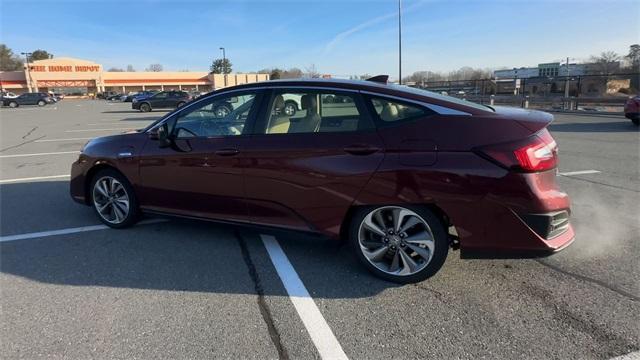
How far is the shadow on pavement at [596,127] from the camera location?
552 inches

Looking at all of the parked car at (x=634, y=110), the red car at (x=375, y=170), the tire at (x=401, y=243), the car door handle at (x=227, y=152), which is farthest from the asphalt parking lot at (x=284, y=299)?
Result: the parked car at (x=634, y=110)

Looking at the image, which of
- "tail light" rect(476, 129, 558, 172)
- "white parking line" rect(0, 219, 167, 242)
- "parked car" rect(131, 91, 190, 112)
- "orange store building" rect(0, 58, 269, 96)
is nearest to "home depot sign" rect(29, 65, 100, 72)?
"orange store building" rect(0, 58, 269, 96)

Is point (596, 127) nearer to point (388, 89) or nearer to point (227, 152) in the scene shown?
point (388, 89)

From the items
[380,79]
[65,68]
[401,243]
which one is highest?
[65,68]

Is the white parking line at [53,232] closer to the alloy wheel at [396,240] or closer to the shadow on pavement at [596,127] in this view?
the alloy wheel at [396,240]

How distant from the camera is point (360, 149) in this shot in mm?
3498

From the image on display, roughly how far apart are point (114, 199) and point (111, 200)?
0.16ft

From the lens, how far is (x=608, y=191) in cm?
631

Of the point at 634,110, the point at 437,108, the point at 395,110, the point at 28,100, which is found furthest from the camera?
the point at 28,100

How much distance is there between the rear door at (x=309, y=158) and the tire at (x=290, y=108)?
33mm

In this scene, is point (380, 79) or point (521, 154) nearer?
point (521, 154)

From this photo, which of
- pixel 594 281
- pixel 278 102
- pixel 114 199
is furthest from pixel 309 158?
pixel 114 199

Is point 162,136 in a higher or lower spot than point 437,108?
lower

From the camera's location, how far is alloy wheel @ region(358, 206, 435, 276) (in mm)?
3459
